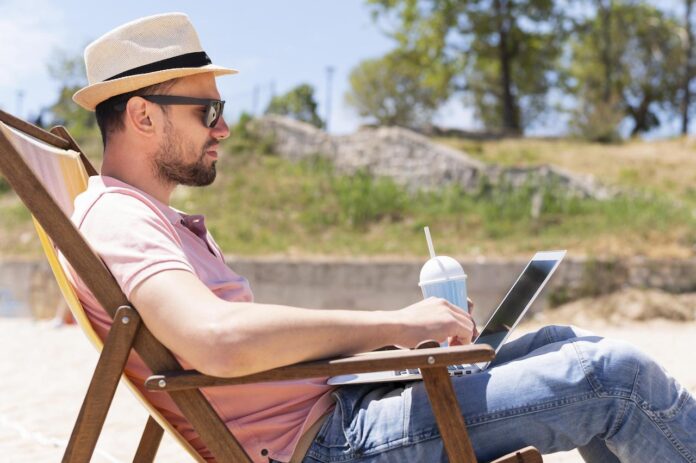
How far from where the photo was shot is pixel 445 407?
1.69m

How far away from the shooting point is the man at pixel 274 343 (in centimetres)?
163

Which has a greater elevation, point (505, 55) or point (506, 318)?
point (506, 318)

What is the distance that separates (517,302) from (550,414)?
38cm

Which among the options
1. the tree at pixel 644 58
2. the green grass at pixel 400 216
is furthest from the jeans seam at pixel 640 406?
the tree at pixel 644 58

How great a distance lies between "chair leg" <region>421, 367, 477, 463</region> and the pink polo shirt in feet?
1.12

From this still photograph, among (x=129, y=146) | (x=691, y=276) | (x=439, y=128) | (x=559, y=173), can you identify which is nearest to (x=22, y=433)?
(x=129, y=146)

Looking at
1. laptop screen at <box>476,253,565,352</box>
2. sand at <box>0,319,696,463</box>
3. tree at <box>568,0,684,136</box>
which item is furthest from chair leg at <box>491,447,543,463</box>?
tree at <box>568,0,684,136</box>

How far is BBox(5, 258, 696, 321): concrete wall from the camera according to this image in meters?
10.3

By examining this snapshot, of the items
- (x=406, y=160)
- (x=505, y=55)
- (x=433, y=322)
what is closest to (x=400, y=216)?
(x=406, y=160)

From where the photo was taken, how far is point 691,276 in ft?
33.5

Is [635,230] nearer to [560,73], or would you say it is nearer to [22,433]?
[22,433]

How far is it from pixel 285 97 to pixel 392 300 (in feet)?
108

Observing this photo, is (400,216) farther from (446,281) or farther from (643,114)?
(643,114)

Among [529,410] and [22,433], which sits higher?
[529,410]
